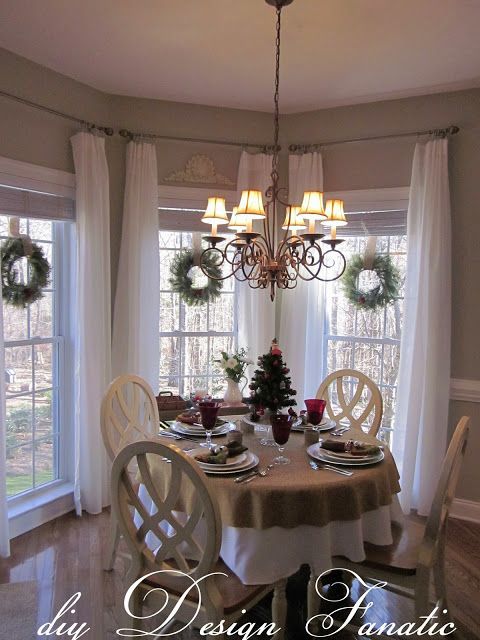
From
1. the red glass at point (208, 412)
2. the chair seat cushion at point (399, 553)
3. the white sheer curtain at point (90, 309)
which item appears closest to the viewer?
the chair seat cushion at point (399, 553)

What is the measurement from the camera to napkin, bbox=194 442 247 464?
215 centimetres

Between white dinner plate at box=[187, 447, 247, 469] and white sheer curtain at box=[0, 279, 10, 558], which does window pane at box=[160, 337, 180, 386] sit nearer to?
white sheer curtain at box=[0, 279, 10, 558]

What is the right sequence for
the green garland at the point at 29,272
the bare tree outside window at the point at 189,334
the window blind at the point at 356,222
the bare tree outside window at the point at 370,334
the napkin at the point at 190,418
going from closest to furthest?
the napkin at the point at 190,418 → the green garland at the point at 29,272 → the window blind at the point at 356,222 → the bare tree outside window at the point at 370,334 → the bare tree outside window at the point at 189,334

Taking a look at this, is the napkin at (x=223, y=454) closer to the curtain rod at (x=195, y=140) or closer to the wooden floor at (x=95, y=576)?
the wooden floor at (x=95, y=576)

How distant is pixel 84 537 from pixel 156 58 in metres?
3.05

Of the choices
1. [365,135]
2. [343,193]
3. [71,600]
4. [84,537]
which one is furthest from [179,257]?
[71,600]

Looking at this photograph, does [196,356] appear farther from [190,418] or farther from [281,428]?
[281,428]

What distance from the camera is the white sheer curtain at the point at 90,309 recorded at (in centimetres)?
344

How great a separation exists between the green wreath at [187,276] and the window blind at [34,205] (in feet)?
2.91

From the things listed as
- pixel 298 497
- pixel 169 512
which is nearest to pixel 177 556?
pixel 169 512

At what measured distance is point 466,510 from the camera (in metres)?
3.57

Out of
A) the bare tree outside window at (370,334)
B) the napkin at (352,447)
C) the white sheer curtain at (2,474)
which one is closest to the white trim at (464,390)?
the bare tree outside window at (370,334)

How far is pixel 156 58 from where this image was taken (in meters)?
3.14

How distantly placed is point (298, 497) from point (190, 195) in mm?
2643
